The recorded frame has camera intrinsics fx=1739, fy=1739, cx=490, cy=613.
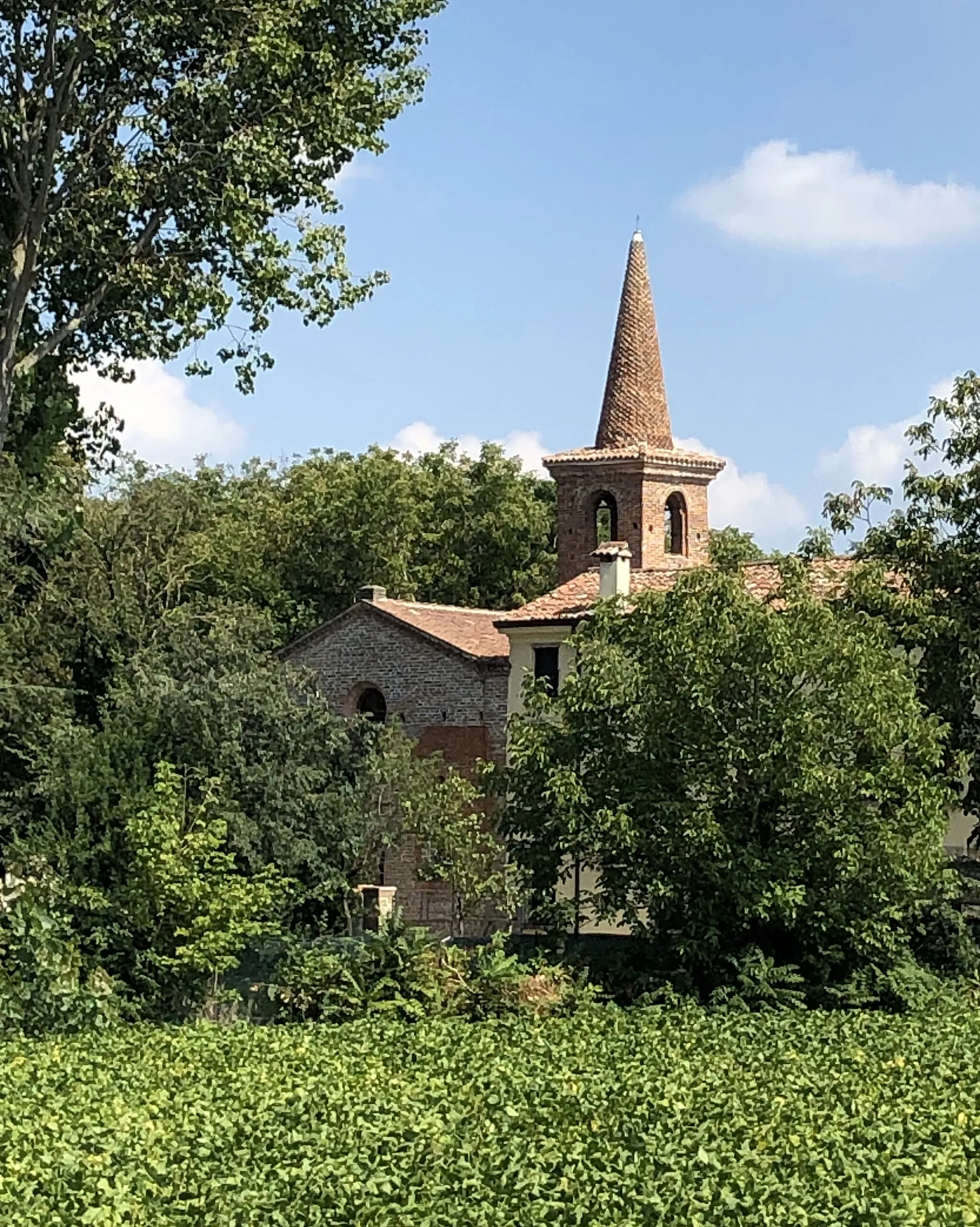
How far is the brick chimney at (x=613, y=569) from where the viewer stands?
119ft

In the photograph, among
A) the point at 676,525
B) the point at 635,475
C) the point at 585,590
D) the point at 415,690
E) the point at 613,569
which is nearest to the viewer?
the point at 613,569

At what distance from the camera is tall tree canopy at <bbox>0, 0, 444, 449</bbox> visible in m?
18.7

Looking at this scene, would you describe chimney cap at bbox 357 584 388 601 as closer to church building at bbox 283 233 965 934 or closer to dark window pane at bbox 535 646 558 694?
church building at bbox 283 233 965 934

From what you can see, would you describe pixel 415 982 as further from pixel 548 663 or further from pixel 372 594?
pixel 372 594

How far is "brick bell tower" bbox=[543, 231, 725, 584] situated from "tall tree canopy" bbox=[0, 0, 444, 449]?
22.8 meters

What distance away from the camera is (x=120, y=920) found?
73.9ft

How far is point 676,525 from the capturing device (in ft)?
147

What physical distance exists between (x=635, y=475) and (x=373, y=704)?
8650mm

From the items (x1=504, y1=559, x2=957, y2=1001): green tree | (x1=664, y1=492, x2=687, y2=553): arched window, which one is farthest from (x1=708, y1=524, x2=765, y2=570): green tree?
(x1=504, y1=559, x2=957, y2=1001): green tree

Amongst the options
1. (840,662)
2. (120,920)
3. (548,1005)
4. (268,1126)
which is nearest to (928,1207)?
(268,1126)

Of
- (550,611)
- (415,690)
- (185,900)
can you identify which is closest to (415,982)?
(185,900)

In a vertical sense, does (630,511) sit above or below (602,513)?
below

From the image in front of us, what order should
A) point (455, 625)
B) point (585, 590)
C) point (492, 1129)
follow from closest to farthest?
1. point (492, 1129)
2. point (585, 590)
3. point (455, 625)

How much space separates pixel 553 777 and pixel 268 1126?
11.5 meters
